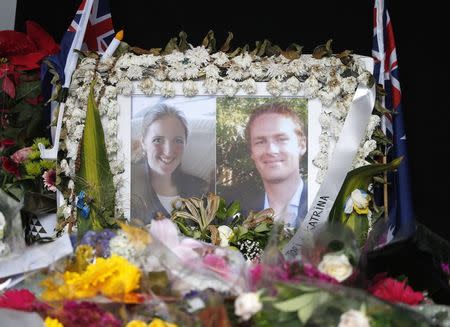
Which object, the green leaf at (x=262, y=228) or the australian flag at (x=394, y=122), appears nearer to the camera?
the green leaf at (x=262, y=228)

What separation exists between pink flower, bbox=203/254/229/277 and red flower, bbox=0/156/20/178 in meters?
0.84

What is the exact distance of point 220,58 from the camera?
5.28ft

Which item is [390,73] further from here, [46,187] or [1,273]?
[1,273]

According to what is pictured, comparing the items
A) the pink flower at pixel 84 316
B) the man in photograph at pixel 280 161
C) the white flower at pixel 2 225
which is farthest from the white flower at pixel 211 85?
the pink flower at pixel 84 316

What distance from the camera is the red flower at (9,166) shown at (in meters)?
1.65

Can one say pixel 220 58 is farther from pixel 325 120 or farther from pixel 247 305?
pixel 247 305

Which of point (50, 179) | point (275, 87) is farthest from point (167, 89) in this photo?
point (50, 179)

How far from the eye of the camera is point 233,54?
162 cm

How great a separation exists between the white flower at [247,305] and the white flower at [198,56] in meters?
0.85

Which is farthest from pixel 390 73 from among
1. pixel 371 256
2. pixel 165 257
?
pixel 165 257

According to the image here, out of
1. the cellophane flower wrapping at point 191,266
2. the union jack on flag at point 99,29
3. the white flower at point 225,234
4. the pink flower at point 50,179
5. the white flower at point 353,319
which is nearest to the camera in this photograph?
the white flower at point 353,319

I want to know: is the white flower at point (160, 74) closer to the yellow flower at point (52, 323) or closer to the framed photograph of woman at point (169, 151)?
the framed photograph of woman at point (169, 151)

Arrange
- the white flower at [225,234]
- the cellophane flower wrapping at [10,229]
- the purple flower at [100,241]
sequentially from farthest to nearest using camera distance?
the white flower at [225,234] < the cellophane flower wrapping at [10,229] < the purple flower at [100,241]

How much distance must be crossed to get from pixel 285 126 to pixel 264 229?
0.77 feet
